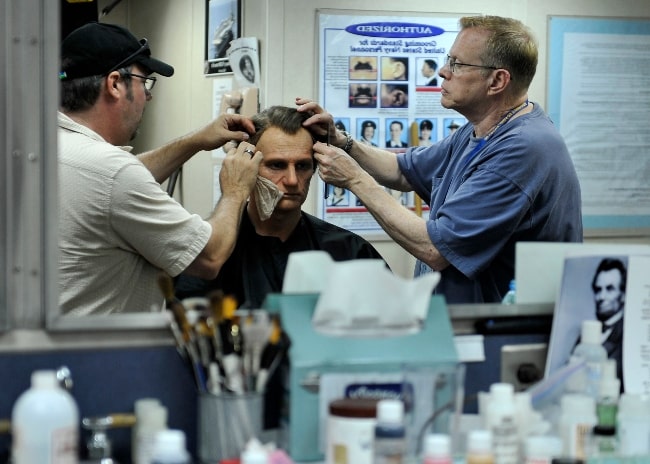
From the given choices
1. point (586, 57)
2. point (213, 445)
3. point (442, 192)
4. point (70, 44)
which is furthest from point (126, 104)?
point (586, 57)

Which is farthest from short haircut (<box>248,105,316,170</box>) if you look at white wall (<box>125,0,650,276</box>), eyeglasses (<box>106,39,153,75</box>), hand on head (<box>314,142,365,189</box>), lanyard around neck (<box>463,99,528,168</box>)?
white wall (<box>125,0,650,276</box>)

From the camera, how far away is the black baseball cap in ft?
8.77

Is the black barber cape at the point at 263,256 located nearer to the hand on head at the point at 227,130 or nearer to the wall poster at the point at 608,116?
the hand on head at the point at 227,130

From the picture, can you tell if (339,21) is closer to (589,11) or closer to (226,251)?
(589,11)

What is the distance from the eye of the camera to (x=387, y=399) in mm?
1554

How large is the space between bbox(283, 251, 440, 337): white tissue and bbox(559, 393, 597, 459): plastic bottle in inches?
11.3

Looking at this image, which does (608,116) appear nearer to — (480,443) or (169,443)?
(480,443)

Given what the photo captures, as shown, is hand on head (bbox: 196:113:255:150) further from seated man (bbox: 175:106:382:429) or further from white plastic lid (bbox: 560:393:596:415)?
white plastic lid (bbox: 560:393:596:415)

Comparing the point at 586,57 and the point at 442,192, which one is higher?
the point at 586,57

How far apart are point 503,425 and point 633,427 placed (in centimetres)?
30

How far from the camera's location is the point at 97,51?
106 inches

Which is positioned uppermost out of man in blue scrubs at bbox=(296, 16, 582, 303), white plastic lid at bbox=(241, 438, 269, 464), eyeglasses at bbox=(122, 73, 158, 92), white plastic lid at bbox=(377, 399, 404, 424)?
eyeglasses at bbox=(122, 73, 158, 92)

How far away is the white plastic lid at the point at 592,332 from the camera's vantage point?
175 cm

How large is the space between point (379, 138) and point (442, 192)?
3.56ft
